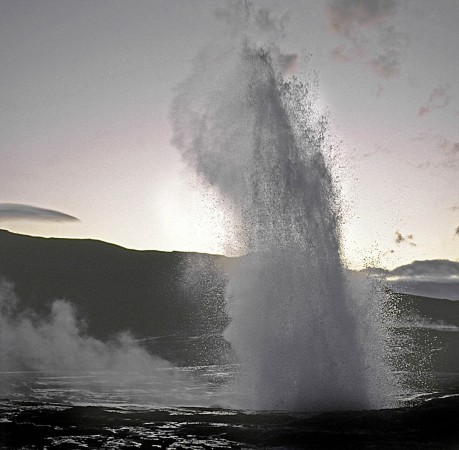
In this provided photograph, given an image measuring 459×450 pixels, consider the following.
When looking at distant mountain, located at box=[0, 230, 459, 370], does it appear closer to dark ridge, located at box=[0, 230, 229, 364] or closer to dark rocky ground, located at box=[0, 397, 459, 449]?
dark ridge, located at box=[0, 230, 229, 364]

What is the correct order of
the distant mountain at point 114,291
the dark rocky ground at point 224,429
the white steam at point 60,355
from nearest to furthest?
the dark rocky ground at point 224,429 → the white steam at point 60,355 → the distant mountain at point 114,291

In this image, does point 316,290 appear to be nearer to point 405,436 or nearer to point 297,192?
point 297,192

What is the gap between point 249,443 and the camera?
21828 mm

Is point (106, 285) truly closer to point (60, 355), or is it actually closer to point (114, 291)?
point (114, 291)

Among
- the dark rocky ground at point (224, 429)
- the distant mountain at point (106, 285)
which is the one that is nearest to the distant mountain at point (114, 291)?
the distant mountain at point (106, 285)

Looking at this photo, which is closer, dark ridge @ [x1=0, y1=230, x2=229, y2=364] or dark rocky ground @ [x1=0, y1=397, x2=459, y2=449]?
dark rocky ground @ [x1=0, y1=397, x2=459, y2=449]

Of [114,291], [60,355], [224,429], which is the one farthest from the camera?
[114,291]

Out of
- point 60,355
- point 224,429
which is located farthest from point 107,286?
point 224,429

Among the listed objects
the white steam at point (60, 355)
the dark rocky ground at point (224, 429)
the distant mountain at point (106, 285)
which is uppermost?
the distant mountain at point (106, 285)

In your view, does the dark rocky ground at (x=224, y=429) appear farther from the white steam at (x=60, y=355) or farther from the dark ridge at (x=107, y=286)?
the dark ridge at (x=107, y=286)

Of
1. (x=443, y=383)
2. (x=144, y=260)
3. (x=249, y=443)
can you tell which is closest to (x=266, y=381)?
(x=249, y=443)

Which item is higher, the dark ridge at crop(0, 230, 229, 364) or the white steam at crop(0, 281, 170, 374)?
the dark ridge at crop(0, 230, 229, 364)

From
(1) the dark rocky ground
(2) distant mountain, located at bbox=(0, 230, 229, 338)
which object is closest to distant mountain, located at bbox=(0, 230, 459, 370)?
(2) distant mountain, located at bbox=(0, 230, 229, 338)

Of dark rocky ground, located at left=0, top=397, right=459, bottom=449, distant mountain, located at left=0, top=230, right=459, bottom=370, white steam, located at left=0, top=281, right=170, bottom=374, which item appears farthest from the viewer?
distant mountain, located at left=0, top=230, right=459, bottom=370
